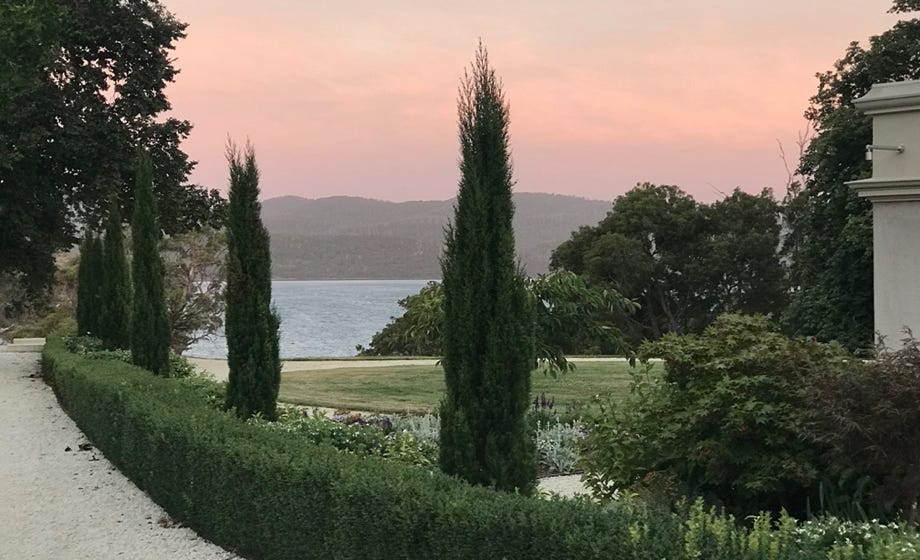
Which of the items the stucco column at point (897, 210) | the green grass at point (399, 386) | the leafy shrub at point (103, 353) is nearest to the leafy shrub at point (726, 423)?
the green grass at point (399, 386)

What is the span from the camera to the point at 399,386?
16.2m

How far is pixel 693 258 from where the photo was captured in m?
40.0

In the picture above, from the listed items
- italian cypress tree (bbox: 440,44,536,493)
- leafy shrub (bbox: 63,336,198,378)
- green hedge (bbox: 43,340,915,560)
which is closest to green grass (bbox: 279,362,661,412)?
leafy shrub (bbox: 63,336,198,378)

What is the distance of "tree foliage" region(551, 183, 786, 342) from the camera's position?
39.2m

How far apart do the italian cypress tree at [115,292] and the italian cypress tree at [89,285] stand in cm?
154

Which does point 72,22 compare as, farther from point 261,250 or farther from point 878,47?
point 878,47

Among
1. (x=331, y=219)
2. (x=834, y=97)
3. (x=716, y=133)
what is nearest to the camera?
(x=716, y=133)

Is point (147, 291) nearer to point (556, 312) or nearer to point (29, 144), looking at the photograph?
point (29, 144)

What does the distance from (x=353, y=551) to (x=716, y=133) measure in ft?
40.1

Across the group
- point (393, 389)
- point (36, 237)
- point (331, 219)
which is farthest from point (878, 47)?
point (331, 219)

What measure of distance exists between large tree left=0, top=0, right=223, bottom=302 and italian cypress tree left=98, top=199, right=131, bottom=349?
2131mm

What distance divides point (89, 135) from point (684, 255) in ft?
93.1

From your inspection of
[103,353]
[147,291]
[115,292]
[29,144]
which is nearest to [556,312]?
[147,291]

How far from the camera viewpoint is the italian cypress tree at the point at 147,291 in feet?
45.3
